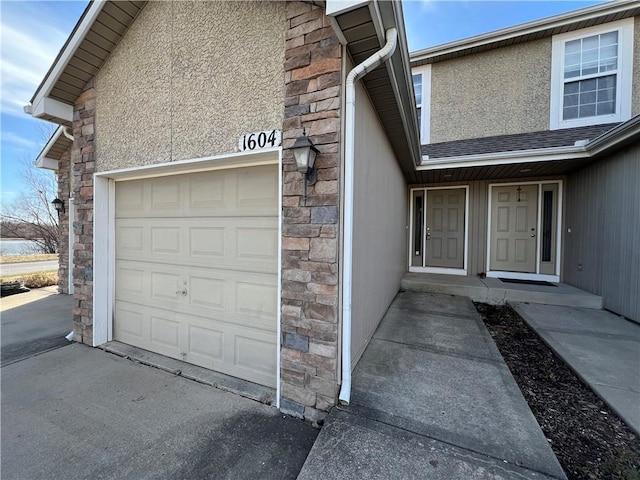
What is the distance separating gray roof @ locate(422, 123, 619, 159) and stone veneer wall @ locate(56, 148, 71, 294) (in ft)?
29.1

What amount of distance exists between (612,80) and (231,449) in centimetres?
933

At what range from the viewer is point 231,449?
A: 6.26ft

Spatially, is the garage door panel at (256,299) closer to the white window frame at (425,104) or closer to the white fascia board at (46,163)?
the white window frame at (425,104)

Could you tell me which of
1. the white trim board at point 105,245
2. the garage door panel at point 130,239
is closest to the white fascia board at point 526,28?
the white trim board at point 105,245

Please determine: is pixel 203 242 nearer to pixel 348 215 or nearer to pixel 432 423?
pixel 348 215

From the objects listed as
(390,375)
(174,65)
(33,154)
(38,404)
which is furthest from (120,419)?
(33,154)

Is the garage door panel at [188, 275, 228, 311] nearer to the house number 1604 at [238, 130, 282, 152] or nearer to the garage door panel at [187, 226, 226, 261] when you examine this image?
the garage door panel at [187, 226, 226, 261]

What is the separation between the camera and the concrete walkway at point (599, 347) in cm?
232

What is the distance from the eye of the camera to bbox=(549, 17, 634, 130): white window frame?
5.73 m

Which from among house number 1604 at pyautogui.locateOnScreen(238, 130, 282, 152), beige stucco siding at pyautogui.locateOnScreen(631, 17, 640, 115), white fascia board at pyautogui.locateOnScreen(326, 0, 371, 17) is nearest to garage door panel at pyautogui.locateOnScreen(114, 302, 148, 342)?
house number 1604 at pyautogui.locateOnScreen(238, 130, 282, 152)

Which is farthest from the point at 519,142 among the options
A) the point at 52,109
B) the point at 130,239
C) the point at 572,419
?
the point at 52,109

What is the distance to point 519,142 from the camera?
18.9 feet

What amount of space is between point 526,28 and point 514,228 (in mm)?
4461

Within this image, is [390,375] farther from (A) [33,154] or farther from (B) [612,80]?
(A) [33,154]
